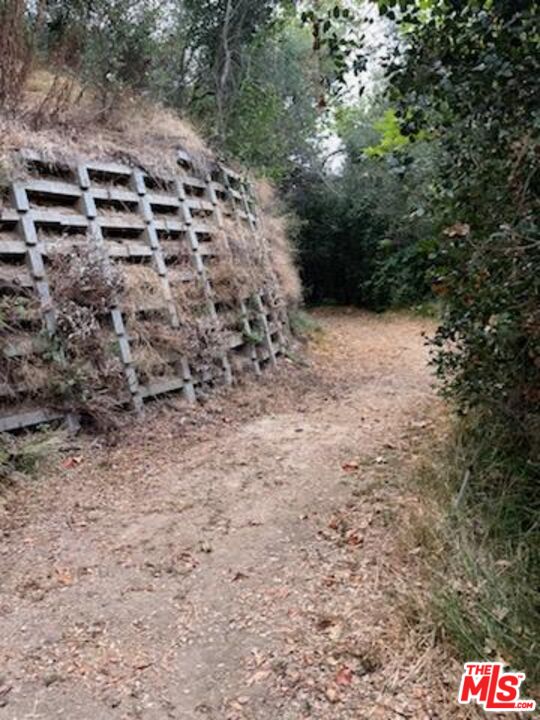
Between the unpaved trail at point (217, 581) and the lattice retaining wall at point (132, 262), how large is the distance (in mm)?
600

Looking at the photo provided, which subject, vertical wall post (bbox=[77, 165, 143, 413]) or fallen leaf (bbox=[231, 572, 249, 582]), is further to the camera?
vertical wall post (bbox=[77, 165, 143, 413])

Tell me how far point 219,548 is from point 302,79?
9702mm

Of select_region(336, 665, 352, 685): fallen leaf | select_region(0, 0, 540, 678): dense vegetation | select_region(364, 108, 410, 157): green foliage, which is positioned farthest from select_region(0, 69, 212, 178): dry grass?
select_region(336, 665, 352, 685): fallen leaf

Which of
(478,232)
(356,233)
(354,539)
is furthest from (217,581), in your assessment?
(356,233)

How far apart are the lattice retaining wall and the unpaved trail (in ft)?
1.97

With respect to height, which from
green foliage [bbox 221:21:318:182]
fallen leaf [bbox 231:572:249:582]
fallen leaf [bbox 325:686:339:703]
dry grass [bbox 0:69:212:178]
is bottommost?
fallen leaf [bbox 325:686:339:703]

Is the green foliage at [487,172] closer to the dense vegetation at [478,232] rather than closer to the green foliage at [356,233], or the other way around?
the dense vegetation at [478,232]

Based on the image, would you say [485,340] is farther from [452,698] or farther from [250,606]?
[250,606]

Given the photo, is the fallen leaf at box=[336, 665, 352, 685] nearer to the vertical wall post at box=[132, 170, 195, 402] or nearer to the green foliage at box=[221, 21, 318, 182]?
the vertical wall post at box=[132, 170, 195, 402]

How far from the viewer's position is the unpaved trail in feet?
5.75

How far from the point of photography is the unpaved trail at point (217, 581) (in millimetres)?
1752

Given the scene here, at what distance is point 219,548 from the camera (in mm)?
2598

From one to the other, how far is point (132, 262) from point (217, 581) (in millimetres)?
2984

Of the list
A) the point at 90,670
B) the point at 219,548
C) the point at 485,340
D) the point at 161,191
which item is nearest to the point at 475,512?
the point at 485,340
